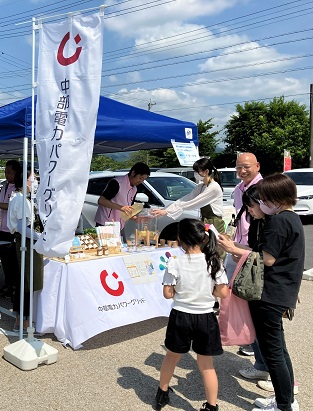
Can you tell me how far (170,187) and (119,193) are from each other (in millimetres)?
3010

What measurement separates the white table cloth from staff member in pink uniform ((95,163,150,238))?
2.78ft

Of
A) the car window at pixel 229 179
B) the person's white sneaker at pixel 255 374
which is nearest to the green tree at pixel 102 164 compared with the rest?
the car window at pixel 229 179

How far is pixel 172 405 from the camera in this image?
2877 millimetres

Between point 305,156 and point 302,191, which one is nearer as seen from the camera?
point 302,191

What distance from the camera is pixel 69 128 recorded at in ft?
10.4

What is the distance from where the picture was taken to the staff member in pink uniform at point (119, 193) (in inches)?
193

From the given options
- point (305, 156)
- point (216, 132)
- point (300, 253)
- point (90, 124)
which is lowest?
point (300, 253)

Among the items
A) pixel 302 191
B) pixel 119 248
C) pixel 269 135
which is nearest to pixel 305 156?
pixel 269 135

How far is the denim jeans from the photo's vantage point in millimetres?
2559

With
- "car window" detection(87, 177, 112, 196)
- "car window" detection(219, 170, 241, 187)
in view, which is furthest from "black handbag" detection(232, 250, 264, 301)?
"car window" detection(219, 170, 241, 187)

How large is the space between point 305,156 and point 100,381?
1153 inches

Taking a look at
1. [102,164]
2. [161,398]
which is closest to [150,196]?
[161,398]

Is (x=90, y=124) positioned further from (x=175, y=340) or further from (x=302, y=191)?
(x=302, y=191)

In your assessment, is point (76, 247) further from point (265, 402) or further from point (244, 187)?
point (265, 402)
